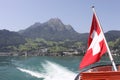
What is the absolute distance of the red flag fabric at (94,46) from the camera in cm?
1124

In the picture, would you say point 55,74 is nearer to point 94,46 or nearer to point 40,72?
point 40,72

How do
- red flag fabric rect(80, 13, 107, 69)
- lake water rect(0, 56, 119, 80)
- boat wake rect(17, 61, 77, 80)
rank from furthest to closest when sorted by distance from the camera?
lake water rect(0, 56, 119, 80), boat wake rect(17, 61, 77, 80), red flag fabric rect(80, 13, 107, 69)

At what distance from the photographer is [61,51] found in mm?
195250

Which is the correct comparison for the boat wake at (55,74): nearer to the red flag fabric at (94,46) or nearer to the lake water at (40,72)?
the lake water at (40,72)

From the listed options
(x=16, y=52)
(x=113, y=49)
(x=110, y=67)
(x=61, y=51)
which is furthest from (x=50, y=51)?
(x=110, y=67)

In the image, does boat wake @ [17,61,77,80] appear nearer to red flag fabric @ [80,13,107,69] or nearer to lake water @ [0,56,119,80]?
lake water @ [0,56,119,80]

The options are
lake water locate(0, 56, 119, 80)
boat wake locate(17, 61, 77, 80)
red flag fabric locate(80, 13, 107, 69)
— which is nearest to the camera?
red flag fabric locate(80, 13, 107, 69)

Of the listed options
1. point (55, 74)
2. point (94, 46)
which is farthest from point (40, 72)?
point (94, 46)

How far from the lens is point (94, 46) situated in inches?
456

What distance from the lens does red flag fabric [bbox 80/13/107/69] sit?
11.2 meters

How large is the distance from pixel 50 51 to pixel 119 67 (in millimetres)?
179563

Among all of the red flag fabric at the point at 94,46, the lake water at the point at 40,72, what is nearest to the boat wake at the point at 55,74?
the lake water at the point at 40,72

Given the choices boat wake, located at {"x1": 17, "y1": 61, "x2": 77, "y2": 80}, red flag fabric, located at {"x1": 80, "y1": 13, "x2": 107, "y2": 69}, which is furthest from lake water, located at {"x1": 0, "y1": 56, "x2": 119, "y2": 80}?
red flag fabric, located at {"x1": 80, "y1": 13, "x2": 107, "y2": 69}

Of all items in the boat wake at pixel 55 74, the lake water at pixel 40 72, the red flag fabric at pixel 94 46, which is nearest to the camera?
the red flag fabric at pixel 94 46
